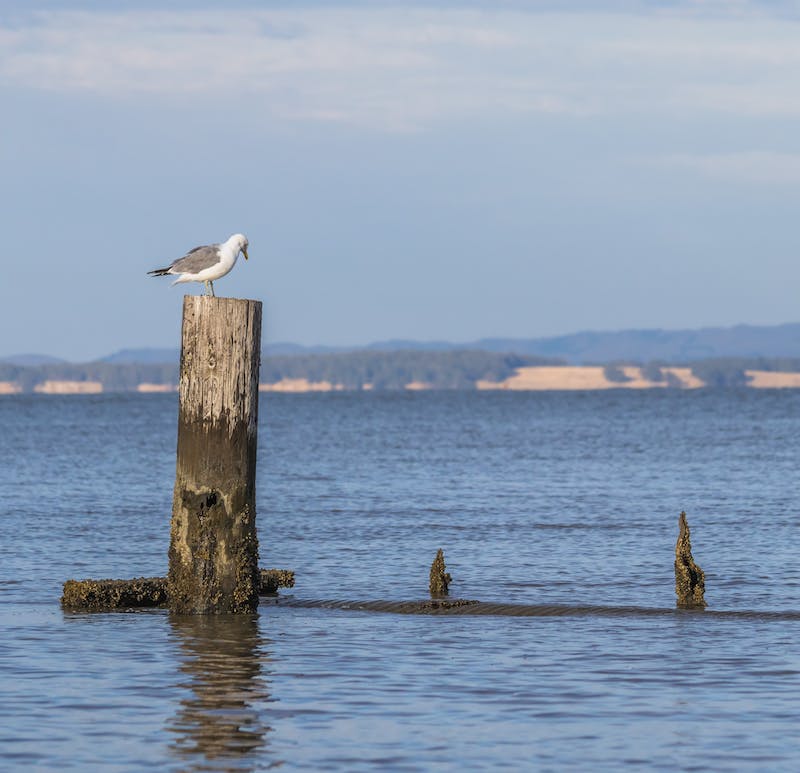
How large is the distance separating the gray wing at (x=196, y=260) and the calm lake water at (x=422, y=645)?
358 centimetres

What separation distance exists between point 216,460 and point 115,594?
3123 mm

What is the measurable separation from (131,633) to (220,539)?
152cm

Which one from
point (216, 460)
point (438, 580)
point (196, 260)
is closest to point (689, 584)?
point (438, 580)

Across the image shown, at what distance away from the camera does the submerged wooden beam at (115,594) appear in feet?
58.3

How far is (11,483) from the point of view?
4550 cm

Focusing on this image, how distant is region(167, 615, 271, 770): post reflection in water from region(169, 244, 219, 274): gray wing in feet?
11.6

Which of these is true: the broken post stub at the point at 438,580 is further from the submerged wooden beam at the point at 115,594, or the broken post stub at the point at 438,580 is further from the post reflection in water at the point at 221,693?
the post reflection in water at the point at 221,693

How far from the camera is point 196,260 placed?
52.8 ft

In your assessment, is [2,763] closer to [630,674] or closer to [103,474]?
[630,674]

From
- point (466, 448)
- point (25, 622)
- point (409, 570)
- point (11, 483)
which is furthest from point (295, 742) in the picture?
point (466, 448)

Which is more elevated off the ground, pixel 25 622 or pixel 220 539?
pixel 220 539

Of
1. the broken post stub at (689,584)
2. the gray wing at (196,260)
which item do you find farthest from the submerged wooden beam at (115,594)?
the broken post stub at (689,584)

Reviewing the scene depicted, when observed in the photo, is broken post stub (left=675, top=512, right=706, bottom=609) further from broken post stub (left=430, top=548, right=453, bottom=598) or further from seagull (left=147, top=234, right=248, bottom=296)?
seagull (left=147, top=234, right=248, bottom=296)

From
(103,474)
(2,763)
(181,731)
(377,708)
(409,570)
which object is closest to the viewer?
(2,763)
